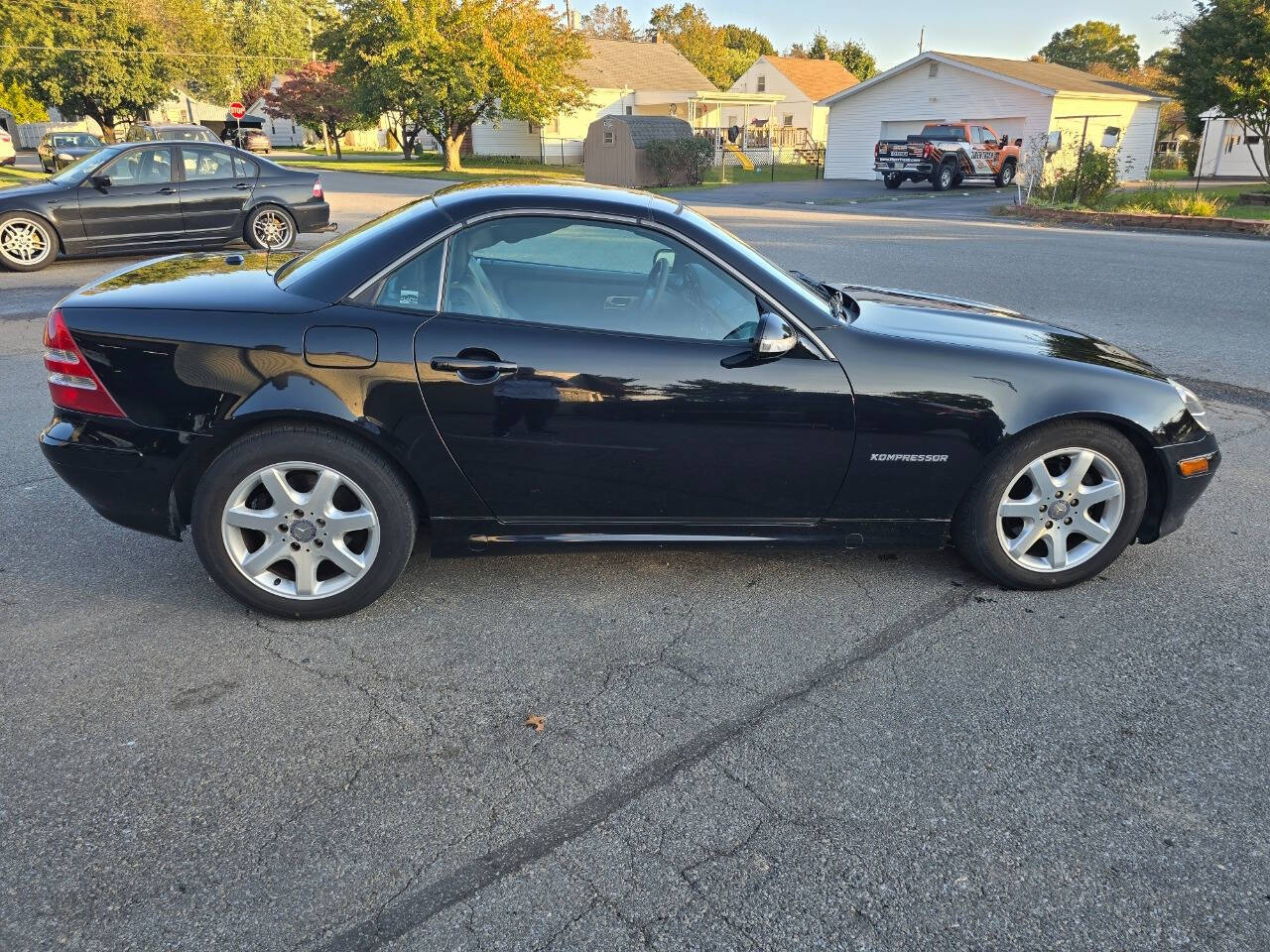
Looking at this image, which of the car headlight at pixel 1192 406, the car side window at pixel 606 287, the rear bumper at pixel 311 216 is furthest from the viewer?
the rear bumper at pixel 311 216

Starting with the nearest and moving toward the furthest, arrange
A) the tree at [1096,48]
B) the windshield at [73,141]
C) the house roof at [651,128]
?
the house roof at [651,128] → the windshield at [73,141] → the tree at [1096,48]

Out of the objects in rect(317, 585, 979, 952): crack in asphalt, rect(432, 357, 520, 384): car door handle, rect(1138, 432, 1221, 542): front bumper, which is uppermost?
rect(432, 357, 520, 384): car door handle

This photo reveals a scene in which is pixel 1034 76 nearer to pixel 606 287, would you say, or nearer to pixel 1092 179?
pixel 1092 179

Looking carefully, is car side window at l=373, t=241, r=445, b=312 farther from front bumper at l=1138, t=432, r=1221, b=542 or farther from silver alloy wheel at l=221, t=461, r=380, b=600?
front bumper at l=1138, t=432, r=1221, b=542

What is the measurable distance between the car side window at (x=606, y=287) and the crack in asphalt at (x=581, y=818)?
49.8 inches

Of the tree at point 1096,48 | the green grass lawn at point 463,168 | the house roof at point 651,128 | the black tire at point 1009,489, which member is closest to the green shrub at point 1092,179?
the house roof at point 651,128

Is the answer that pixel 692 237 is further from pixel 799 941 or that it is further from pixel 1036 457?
pixel 799 941

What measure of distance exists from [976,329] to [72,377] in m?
3.55

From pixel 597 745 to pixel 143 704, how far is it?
4.85 ft

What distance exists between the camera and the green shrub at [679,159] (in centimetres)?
3078

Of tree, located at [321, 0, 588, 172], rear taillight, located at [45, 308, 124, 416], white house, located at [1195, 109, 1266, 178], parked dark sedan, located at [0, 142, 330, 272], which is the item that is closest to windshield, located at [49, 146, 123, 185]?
parked dark sedan, located at [0, 142, 330, 272]

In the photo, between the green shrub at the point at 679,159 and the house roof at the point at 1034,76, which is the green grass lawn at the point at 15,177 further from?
the house roof at the point at 1034,76

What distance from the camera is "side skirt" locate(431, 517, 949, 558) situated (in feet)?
11.6

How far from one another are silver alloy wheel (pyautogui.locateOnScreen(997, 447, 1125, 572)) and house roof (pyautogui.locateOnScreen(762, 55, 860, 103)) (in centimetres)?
5769
